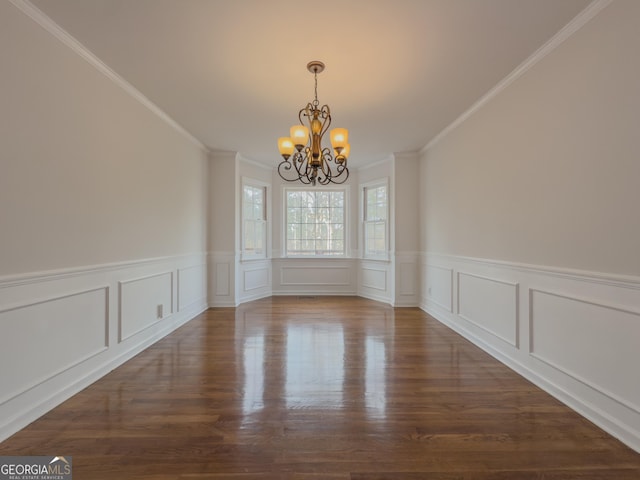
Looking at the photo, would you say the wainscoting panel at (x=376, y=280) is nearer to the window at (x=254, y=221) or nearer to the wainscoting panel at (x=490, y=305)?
the wainscoting panel at (x=490, y=305)

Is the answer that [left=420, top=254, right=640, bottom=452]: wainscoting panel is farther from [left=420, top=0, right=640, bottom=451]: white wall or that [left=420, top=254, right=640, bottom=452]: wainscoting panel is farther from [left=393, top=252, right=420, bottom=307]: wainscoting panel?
[left=393, top=252, right=420, bottom=307]: wainscoting panel

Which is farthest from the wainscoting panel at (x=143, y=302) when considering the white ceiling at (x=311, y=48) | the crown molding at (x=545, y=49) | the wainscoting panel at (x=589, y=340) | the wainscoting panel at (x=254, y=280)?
the crown molding at (x=545, y=49)

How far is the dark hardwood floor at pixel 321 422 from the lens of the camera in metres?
1.67

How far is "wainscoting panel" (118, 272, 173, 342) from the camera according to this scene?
3096mm

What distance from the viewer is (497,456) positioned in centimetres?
175

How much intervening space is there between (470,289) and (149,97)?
4124mm

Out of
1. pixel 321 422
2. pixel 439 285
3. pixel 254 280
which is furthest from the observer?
pixel 254 280

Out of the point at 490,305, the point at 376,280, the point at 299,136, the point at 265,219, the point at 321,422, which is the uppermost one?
the point at 299,136

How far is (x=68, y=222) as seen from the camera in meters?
2.41

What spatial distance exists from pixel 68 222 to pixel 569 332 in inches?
148

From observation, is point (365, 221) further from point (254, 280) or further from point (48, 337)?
point (48, 337)

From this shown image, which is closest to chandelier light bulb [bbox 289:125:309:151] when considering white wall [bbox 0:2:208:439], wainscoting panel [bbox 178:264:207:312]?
white wall [bbox 0:2:208:439]

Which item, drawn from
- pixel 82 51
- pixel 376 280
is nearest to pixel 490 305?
pixel 376 280

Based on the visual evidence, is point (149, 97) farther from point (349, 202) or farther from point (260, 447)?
point (349, 202)
